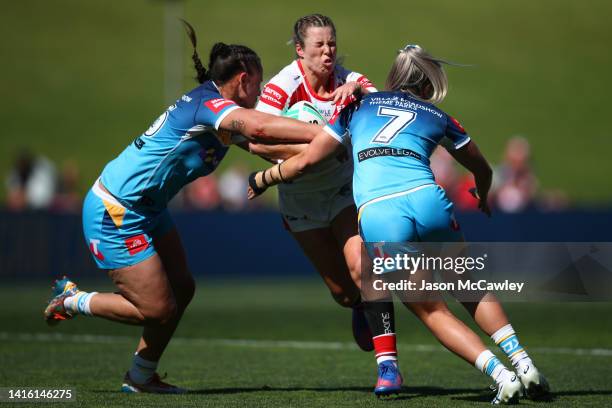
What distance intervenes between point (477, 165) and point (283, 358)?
3206 millimetres

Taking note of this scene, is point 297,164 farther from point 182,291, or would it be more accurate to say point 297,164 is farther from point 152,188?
point 182,291

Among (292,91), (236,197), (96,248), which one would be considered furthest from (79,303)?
(236,197)

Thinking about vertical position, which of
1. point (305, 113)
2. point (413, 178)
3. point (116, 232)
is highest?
point (305, 113)

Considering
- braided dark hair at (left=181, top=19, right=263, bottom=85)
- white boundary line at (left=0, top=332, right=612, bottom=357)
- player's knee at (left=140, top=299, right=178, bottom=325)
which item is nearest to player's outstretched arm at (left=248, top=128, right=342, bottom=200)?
braided dark hair at (left=181, top=19, right=263, bottom=85)

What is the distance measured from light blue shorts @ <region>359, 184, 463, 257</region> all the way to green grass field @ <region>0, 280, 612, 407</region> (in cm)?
106

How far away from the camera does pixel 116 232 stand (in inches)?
281

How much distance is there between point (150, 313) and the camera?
7094mm

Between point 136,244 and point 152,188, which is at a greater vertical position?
point 152,188

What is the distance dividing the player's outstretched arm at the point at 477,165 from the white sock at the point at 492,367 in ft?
4.36

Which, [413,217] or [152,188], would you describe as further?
[152,188]

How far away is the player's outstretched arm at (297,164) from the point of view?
6621 millimetres

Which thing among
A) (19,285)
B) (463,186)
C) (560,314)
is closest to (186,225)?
(19,285)

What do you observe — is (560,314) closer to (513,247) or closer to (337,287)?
(513,247)

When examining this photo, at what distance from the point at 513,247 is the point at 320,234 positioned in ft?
30.0
